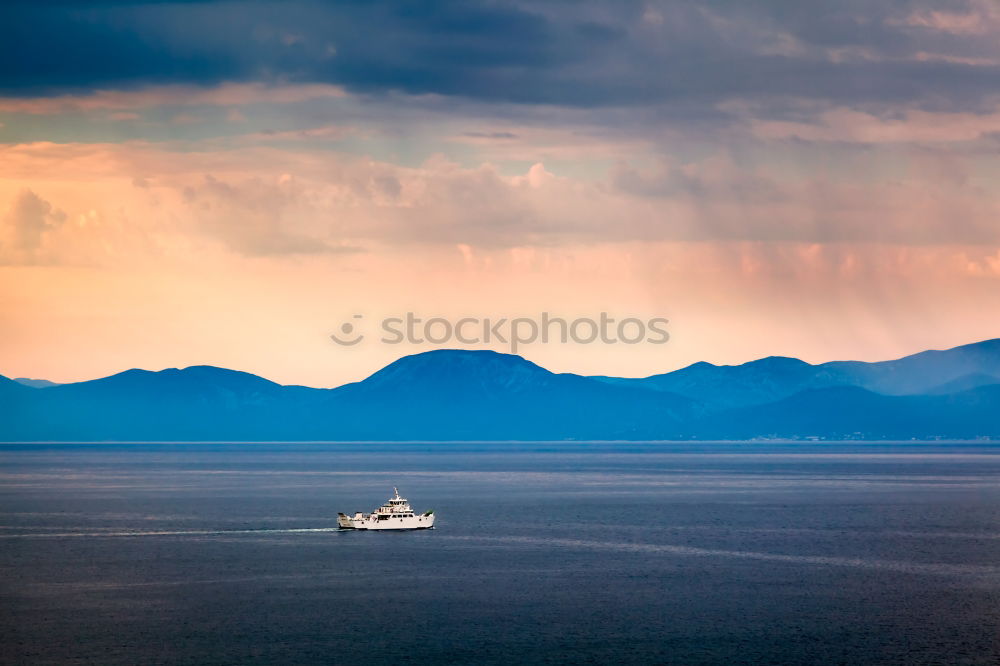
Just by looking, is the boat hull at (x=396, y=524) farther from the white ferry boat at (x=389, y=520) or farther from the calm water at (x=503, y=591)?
the calm water at (x=503, y=591)

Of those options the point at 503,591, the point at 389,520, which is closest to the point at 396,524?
the point at 389,520

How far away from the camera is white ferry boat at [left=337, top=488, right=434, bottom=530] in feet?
472

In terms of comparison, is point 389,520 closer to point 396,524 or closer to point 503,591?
point 396,524

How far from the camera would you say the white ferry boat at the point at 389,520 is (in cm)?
14375

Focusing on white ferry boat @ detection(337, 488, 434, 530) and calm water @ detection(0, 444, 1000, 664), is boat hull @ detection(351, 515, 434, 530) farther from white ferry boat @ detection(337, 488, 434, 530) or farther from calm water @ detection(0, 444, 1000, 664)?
calm water @ detection(0, 444, 1000, 664)

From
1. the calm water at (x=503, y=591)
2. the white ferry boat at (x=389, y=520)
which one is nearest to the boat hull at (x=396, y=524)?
the white ferry boat at (x=389, y=520)

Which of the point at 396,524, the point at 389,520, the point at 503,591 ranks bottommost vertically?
the point at 503,591

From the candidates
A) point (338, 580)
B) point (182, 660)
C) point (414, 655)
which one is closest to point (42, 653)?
point (182, 660)

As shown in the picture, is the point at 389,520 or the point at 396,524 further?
the point at 389,520

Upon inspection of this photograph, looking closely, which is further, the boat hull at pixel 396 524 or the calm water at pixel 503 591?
the boat hull at pixel 396 524

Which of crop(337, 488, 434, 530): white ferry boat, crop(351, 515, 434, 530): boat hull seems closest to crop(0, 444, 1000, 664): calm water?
crop(351, 515, 434, 530): boat hull

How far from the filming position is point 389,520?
146125 millimetres

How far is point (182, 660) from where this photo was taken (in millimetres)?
74500

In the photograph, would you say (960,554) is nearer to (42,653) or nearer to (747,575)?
(747,575)
